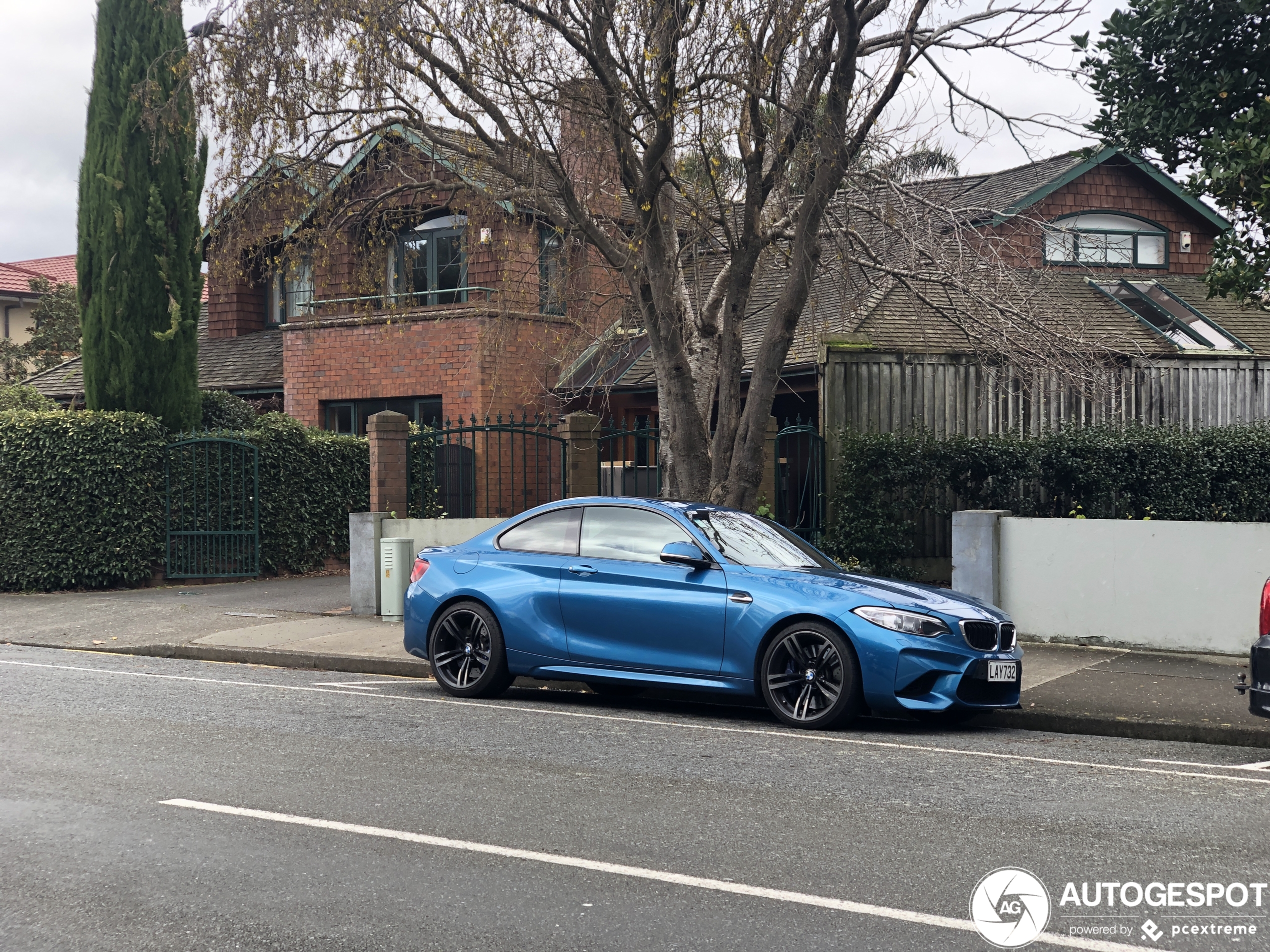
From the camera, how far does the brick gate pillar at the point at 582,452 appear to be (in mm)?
15180

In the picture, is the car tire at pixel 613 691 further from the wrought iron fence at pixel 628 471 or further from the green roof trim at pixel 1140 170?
the green roof trim at pixel 1140 170

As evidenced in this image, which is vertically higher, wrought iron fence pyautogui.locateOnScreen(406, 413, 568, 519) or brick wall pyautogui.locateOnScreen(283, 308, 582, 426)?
brick wall pyautogui.locateOnScreen(283, 308, 582, 426)

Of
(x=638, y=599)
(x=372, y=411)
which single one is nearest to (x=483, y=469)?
(x=372, y=411)

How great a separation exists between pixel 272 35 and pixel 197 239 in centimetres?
767

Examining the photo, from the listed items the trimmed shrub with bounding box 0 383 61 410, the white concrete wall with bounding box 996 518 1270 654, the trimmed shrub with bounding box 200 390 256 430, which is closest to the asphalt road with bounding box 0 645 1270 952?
the white concrete wall with bounding box 996 518 1270 654

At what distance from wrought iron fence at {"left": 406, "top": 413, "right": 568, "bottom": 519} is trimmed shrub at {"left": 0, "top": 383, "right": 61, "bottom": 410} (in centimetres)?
631

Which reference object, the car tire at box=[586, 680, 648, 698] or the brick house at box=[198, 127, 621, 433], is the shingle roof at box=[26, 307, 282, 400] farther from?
the car tire at box=[586, 680, 648, 698]

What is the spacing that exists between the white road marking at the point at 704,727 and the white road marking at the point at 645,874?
3225mm

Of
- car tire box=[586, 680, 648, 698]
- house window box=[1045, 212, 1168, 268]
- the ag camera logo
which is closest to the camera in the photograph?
the ag camera logo

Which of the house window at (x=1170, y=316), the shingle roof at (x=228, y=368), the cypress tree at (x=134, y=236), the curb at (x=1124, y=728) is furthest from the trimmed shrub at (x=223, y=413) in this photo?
the curb at (x=1124, y=728)

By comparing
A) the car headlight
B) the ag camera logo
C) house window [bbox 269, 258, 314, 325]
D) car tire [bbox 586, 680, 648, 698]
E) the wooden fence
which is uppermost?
house window [bbox 269, 258, 314, 325]

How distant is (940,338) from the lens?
17531mm

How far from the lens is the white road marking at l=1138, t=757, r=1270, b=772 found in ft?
24.9

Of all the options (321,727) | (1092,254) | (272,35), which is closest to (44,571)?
(272,35)
